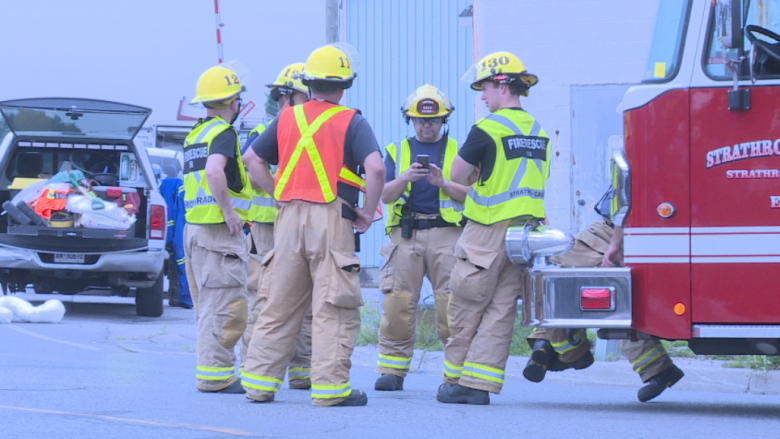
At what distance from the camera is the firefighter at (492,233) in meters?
5.65

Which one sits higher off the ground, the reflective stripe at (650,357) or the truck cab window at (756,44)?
the truck cab window at (756,44)

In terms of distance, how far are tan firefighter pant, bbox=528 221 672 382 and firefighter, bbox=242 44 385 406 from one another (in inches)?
47.2

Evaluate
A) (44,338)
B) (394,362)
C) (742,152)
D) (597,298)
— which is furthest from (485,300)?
(44,338)

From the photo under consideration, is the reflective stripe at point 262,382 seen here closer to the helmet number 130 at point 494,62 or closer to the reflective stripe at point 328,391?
the reflective stripe at point 328,391

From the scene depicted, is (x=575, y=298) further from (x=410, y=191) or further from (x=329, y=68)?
(x=410, y=191)

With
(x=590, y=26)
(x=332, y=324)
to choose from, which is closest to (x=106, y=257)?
(x=590, y=26)

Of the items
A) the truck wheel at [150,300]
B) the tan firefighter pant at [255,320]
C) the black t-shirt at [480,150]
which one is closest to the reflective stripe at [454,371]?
the tan firefighter pant at [255,320]

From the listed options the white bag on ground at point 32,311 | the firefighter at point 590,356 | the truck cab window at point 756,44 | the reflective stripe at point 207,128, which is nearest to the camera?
the truck cab window at point 756,44

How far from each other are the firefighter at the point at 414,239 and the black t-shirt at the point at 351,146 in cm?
94

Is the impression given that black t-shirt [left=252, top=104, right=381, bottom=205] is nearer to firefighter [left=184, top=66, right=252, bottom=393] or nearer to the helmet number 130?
firefighter [left=184, top=66, right=252, bottom=393]

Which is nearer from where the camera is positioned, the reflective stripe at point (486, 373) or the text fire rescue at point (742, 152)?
the text fire rescue at point (742, 152)

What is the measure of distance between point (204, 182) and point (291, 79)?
3.29 ft

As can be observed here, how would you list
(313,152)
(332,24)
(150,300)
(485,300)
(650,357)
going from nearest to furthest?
(313,152), (485,300), (650,357), (332,24), (150,300)

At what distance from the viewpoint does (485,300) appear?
5.70 m
